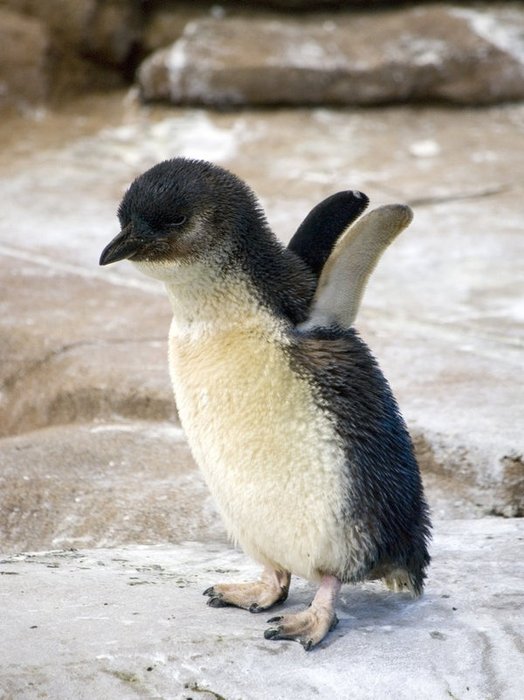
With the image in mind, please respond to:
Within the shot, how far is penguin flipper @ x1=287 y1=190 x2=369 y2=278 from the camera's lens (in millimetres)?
2322

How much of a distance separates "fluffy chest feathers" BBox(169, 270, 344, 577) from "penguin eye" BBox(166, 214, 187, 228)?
15 cm

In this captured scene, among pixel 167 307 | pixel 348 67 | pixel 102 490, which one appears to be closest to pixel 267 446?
pixel 102 490

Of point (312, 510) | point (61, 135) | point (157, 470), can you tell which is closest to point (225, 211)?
point (312, 510)

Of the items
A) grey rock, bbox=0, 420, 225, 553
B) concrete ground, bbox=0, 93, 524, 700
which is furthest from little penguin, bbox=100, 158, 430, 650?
grey rock, bbox=0, 420, 225, 553

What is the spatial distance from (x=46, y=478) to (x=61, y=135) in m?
4.12

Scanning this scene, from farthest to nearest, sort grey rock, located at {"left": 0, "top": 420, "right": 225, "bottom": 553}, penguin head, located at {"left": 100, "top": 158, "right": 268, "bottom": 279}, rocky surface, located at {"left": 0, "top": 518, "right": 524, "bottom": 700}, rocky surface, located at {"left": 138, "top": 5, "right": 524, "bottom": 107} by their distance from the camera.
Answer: rocky surface, located at {"left": 138, "top": 5, "right": 524, "bottom": 107} < grey rock, located at {"left": 0, "top": 420, "right": 225, "bottom": 553} < penguin head, located at {"left": 100, "top": 158, "right": 268, "bottom": 279} < rocky surface, located at {"left": 0, "top": 518, "right": 524, "bottom": 700}

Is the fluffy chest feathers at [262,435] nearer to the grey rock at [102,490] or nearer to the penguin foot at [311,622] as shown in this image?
the penguin foot at [311,622]

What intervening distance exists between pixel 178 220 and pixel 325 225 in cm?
28

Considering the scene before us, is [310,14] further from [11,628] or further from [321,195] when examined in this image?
[11,628]

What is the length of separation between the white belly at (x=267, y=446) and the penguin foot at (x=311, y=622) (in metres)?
0.05

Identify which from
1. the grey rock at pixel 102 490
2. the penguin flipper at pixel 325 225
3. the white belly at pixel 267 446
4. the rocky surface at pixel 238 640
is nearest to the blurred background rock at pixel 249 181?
the grey rock at pixel 102 490

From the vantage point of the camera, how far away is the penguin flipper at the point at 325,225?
2322 mm

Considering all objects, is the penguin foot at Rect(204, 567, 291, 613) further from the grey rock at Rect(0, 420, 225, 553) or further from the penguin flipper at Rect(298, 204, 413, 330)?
the grey rock at Rect(0, 420, 225, 553)

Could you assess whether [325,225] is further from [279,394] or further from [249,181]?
[249,181]
